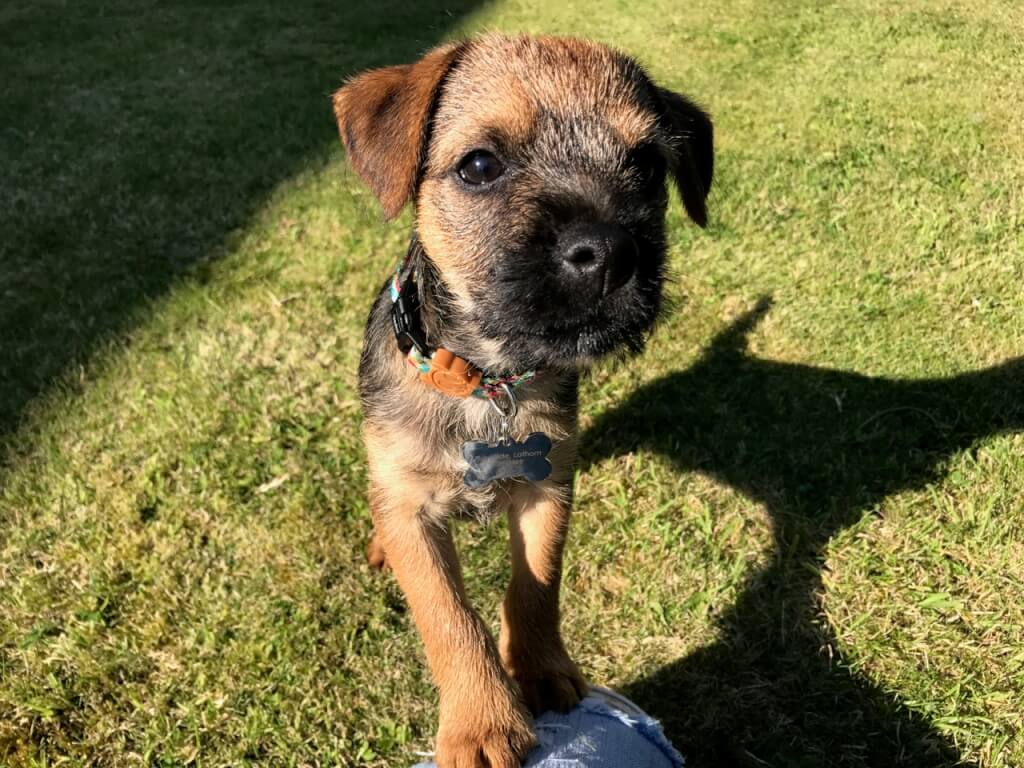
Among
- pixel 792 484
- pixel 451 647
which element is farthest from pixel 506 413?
pixel 792 484

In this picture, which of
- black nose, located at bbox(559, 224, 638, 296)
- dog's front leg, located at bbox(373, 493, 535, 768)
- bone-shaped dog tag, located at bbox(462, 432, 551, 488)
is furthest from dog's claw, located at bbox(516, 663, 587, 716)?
black nose, located at bbox(559, 224, 638, 296)

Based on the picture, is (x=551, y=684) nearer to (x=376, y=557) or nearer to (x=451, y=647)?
(x=451, y=647)

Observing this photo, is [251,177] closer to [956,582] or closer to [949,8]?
[956,582]

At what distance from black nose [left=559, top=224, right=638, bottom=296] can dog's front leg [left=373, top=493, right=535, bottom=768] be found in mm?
953

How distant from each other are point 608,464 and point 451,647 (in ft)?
5.32

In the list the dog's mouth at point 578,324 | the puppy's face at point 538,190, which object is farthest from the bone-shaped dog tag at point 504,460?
the dog's mouth at point 578,324

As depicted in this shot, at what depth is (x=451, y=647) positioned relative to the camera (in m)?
2.37

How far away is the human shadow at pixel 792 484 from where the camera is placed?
269cm

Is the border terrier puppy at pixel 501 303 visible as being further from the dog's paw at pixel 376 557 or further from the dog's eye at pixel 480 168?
the dog's paw at pixel 376 557

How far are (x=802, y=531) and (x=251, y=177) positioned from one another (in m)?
5.05

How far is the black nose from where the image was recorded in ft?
6.64

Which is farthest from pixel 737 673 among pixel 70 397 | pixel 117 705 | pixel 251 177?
pixel 251 177

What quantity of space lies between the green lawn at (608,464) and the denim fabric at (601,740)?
1.49 feet

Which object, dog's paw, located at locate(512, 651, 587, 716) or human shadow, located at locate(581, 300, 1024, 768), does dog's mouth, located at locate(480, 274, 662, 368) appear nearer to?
dog's paw, located at locate(512, 651, 587, 716)
